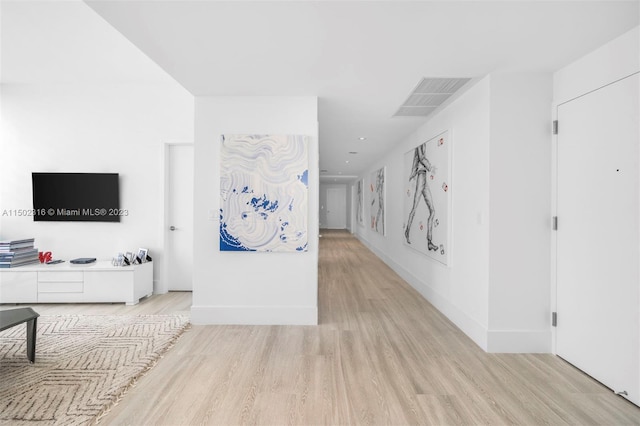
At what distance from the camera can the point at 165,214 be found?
4664 mm

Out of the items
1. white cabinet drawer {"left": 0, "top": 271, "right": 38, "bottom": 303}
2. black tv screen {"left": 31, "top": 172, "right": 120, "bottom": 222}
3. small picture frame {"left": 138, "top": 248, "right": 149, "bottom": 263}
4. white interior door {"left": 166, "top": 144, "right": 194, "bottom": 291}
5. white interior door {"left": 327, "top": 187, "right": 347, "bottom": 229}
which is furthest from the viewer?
white interior door {"left": 327, "top": 187, "right": 347, "bottom": 229}

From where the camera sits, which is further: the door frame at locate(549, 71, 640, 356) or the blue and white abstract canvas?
the blue and white abstract canvas

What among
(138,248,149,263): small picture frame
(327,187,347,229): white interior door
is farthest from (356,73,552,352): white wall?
(327,187,347,229): white interior door

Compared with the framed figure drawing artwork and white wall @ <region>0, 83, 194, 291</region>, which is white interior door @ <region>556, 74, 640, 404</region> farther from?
white wall @ <region>0, 83, 194, 291</region>

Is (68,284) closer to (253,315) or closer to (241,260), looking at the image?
(241,260)

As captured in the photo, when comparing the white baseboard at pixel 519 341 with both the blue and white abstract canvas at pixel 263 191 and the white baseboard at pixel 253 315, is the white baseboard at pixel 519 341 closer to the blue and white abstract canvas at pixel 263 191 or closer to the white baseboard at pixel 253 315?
the white baseboard at pixel 253 315

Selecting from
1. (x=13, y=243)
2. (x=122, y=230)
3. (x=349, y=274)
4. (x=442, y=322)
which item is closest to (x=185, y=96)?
(x=122, y=230)

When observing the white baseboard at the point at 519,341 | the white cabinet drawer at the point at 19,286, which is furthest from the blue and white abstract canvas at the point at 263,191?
→ the white cabinet drawer at the point at 19,286

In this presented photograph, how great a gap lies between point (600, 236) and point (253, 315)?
3.18 meters

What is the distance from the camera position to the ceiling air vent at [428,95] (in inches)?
121

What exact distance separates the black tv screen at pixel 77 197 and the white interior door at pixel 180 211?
0.75 m

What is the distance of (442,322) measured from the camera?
143 inches

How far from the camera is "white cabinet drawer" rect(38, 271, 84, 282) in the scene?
4176mm

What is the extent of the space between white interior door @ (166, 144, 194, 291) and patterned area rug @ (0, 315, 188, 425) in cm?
114
